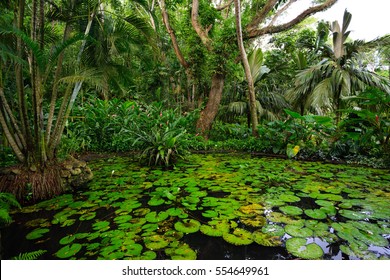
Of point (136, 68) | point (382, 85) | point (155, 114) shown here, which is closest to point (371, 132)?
point (382, 85)

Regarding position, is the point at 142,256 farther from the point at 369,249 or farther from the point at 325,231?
the point at 369,249

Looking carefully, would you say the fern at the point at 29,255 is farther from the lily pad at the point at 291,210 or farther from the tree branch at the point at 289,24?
the tree branch at the point at 289,24

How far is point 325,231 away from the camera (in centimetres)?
192

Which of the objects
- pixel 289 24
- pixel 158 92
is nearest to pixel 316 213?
pixel 289 24

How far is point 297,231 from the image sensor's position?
192 centimetres

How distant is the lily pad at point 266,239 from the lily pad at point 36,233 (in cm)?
182

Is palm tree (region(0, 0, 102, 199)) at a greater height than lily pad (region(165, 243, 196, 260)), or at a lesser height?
greater

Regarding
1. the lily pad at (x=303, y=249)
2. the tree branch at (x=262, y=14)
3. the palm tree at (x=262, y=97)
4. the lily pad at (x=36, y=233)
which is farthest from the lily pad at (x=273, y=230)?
the tree branch at (x=262, y=14)

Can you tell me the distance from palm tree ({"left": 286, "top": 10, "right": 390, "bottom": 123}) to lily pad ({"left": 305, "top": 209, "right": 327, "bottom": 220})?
4.26 metres

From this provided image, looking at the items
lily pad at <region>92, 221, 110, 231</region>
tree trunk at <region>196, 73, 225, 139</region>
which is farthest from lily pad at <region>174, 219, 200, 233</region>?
tree trunk at <region>196, 73, 225, 139</region>

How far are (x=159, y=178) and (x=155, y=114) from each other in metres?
3.16

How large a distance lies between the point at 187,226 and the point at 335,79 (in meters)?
6.01

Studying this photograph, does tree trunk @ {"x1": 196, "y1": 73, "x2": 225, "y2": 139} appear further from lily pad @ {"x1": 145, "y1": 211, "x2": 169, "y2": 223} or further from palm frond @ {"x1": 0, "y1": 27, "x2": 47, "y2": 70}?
palm frond @ {"x1": 0, "y1": 27, "x2": 47, "y2": 70}

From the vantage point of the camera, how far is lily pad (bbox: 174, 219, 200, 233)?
196cm
